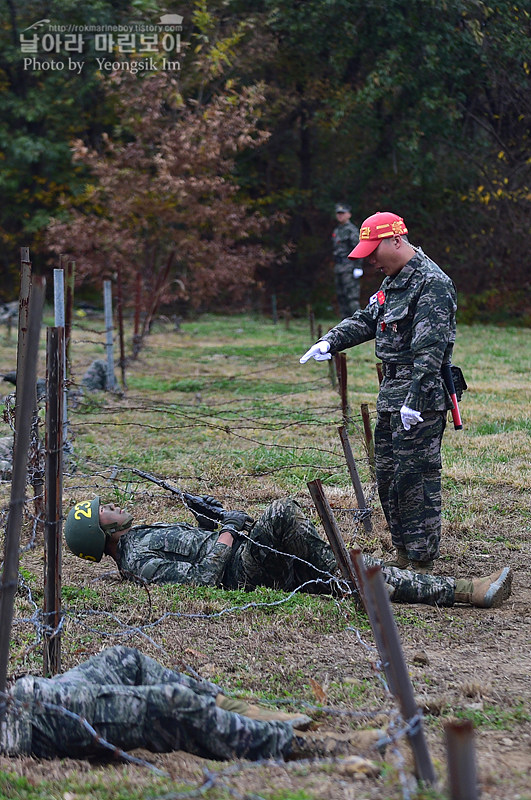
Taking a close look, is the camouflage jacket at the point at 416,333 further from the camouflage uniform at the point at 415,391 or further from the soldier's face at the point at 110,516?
the soldier's face at the point at 110,516

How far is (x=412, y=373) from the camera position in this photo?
495cm

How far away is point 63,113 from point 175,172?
9.15 m

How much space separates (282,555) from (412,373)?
1209 millimetres

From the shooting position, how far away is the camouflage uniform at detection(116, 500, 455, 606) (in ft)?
15.6

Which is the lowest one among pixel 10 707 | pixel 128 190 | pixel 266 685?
pixel 266 685

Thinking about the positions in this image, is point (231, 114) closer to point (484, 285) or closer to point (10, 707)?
point (484, 285)

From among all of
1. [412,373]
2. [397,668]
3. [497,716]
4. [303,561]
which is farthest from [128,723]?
[412,373]

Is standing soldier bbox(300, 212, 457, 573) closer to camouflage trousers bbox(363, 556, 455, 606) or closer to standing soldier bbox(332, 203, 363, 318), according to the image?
camouflage trousers bbox(363, 556, 455, 606)

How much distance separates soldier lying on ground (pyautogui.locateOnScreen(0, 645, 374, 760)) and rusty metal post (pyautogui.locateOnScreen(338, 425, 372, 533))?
7.64ft

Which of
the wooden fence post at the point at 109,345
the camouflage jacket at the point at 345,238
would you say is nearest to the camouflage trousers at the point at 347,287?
the camouflage jacket at the point at 345,238

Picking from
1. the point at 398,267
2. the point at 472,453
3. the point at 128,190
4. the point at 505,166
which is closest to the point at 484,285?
the point at 505,166

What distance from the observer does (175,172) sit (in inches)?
739

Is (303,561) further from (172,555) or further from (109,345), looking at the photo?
(109,345)

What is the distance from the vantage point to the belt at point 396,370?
5020 mm
